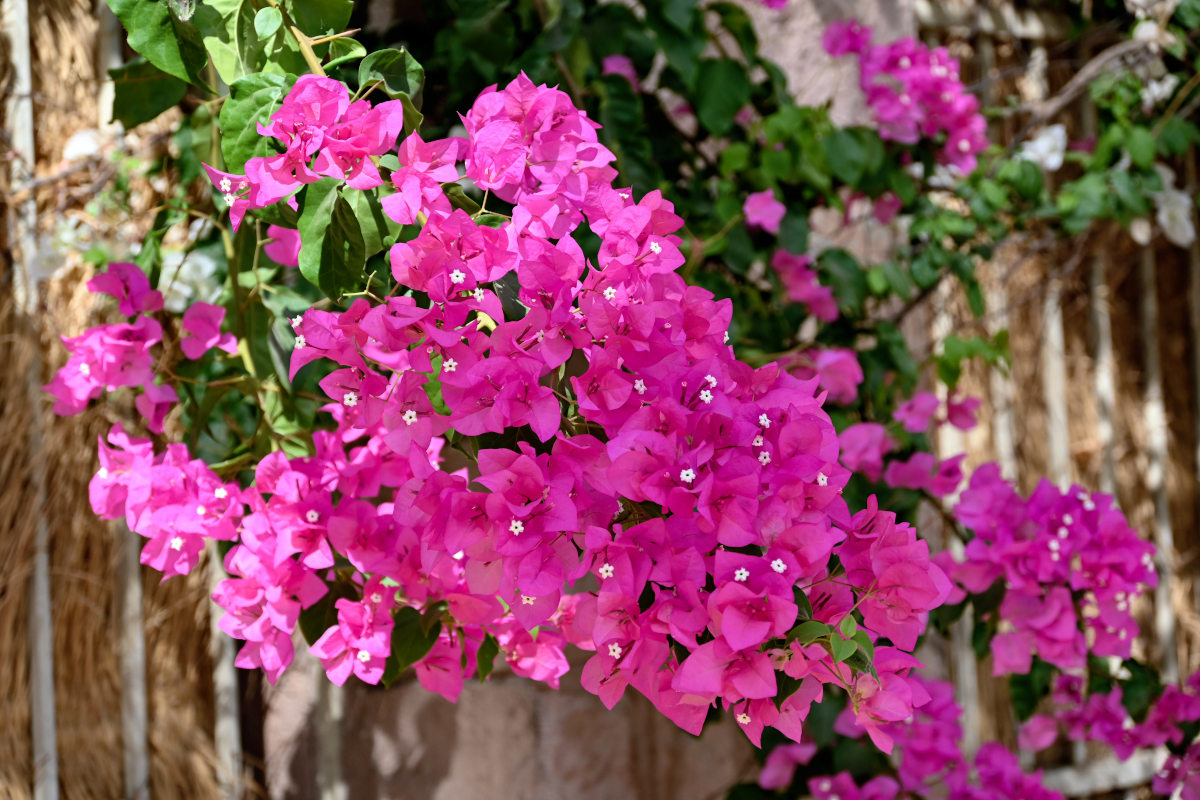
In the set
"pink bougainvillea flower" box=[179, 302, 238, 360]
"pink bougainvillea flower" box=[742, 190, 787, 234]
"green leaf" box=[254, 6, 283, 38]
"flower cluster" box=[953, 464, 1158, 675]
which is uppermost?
"green leaf" box=[254, 6, 283, 38]

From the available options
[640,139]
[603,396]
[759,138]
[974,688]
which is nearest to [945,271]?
[759,138]

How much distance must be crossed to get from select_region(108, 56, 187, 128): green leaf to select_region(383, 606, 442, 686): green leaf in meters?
0.50

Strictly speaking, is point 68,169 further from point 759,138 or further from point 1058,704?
point 1058,704

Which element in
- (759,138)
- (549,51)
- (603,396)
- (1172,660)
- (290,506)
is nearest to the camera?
(603,396)

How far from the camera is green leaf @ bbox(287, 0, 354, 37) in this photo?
2.44ft

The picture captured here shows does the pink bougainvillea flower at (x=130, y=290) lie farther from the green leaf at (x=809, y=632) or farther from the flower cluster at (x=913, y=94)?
the flower cluster at (x=913, y=94)

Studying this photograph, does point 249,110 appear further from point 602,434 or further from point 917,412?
point 917,412

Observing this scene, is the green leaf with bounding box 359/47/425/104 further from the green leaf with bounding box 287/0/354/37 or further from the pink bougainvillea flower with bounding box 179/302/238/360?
the pink bougainvillea flower with bounding box 179/302/238/360

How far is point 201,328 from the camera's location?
0.94 m

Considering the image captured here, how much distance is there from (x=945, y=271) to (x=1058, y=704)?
0.62 metres

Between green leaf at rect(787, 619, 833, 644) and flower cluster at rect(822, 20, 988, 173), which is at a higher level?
flower cluster at rect(822, 20, 988, 173)

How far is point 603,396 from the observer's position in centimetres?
60

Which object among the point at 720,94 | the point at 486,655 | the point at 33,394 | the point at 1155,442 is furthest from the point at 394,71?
the point at 1155,442

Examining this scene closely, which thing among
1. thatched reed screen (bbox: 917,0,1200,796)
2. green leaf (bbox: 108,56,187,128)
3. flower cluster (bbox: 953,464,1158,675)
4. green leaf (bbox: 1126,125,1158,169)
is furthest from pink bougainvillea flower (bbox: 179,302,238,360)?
green leaf (bbox: 1126,125,1158,169)
